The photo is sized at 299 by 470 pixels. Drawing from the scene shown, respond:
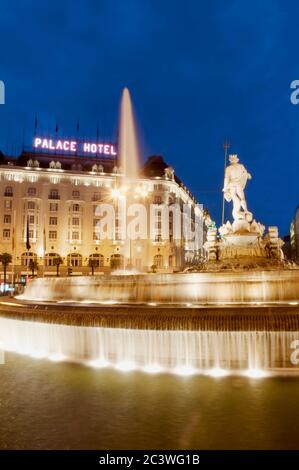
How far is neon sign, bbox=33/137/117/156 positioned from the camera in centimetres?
8706

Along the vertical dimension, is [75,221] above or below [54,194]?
below

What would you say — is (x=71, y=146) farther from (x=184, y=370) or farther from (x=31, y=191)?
(x=184, y=370)

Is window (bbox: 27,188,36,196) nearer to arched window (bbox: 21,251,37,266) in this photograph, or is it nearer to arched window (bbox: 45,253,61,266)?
arched window (bbox: 21,251,37,266)

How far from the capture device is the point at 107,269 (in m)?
83.3

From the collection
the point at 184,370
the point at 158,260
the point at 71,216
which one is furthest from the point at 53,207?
the point at 184,370

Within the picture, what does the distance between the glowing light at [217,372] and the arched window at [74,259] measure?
73.7 m

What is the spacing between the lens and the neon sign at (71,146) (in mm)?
87062

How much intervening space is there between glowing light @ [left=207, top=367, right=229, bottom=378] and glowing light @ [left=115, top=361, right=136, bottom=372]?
2119 mm

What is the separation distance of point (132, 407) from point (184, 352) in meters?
3.08

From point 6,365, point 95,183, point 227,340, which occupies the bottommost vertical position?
point 6,365

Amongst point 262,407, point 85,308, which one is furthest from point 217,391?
point 85,308

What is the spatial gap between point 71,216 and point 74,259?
9291mm

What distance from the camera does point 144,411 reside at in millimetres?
7719
